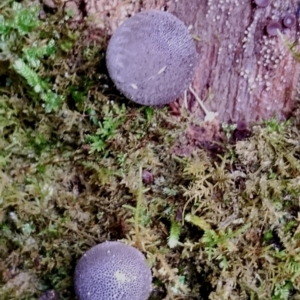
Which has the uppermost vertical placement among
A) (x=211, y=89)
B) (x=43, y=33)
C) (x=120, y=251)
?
(x=43, y=33)

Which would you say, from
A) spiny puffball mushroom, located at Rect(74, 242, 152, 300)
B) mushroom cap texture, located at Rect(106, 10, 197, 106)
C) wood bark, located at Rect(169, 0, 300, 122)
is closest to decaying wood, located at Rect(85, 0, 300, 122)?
wood bark, located at Rect(169, 0, 300, 122)

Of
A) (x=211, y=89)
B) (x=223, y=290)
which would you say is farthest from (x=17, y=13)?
(x=223, y=290)

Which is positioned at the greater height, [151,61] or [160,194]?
[151,61]

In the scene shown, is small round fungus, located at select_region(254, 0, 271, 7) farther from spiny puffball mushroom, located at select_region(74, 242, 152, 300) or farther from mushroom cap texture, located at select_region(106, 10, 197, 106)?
spiny puffball mushroom, located at select_region(74, 242, 152, 300)

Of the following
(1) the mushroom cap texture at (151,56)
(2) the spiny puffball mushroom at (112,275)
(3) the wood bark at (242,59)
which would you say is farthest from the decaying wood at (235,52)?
(2) the spiny puffball mushroom at (112,275)

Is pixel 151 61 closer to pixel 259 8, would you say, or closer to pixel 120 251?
pixel 259 8

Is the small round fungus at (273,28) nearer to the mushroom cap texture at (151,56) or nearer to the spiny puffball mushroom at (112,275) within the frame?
the mushroom cap texture at (151,56)
